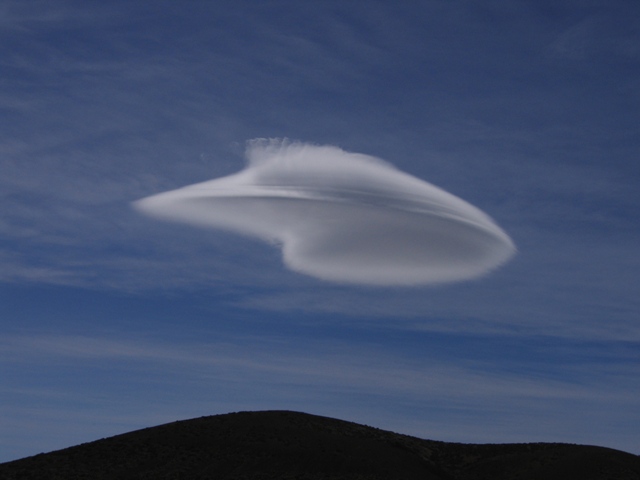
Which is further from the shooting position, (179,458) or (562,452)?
(562,452)

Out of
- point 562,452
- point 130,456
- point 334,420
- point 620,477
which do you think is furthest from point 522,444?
point 130,456

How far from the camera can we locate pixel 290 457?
76188mm

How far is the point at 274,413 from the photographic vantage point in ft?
302

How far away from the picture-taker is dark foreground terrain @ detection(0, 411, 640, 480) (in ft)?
241

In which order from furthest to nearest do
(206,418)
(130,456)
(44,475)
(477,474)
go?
(206,418) → (477,474) → (130,456) → (44,475)

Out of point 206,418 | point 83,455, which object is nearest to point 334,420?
point 206,418

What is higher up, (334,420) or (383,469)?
(334,420)

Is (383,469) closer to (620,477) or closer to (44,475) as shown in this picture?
(620,477)

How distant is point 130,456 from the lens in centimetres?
7688

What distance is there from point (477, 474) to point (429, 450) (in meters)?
8.62

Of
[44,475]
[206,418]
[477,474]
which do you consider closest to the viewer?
[44,475]

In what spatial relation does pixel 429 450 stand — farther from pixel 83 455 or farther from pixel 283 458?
pixel 83 455

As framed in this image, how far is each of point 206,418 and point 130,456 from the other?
14268 mm

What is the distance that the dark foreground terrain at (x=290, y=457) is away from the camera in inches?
2889
